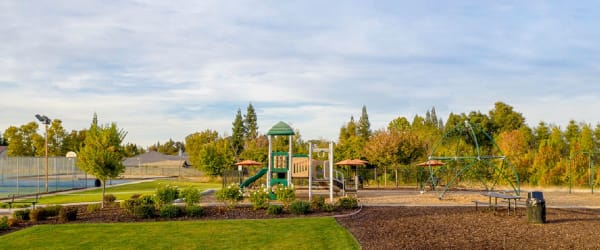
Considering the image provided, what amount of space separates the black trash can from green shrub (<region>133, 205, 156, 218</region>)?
1051 cm

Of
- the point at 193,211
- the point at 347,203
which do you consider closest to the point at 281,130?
the point at 347,203

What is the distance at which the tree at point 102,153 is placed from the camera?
17.1 metres

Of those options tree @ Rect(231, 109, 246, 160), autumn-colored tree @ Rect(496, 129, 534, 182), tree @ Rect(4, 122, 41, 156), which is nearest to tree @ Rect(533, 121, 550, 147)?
autumn-colored tree @ Rect(496, 129, 534, 182)

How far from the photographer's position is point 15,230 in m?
12.7

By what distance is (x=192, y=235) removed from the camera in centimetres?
1143

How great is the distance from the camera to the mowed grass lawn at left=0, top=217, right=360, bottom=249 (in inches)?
409

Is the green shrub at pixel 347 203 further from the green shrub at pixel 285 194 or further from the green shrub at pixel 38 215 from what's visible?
the green shrub at pixel 38 215

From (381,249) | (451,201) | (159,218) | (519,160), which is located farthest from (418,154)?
(381,249)

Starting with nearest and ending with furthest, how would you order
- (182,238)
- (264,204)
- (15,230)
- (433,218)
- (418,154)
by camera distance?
(182,238) → (15,230) → (433,218) → (264,204) → (418,154)

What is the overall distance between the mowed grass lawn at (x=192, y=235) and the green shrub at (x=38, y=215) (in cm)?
138

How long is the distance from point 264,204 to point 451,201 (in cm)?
803

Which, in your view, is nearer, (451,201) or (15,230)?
(15,230)

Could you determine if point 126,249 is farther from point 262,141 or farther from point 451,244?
point 262,141

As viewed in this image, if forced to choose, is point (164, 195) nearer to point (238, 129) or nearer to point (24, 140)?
point (24, 140)
